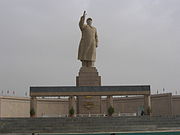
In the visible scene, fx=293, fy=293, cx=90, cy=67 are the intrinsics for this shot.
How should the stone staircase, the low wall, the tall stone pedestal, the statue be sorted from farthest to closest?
the low wall → the statue → the tall stone pedestal → the stone staircase

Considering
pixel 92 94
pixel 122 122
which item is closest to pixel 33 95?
pixel 92 94

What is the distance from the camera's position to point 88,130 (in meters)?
17.0

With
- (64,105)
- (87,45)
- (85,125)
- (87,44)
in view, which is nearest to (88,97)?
(87,45)

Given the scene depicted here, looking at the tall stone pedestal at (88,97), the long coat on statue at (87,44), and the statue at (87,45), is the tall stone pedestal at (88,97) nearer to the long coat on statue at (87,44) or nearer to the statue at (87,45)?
the statue at (87,45)

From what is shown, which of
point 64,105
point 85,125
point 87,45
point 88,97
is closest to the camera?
point 85,125

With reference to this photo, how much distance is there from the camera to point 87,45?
1038 inches

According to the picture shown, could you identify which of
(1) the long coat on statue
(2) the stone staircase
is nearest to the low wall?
(1) the long coat on statue

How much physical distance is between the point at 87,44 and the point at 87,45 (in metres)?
0.10

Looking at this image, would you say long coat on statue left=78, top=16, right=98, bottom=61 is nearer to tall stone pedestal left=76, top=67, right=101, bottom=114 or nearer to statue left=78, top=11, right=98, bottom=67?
statue left=78, top=11, right=98, bottom=67

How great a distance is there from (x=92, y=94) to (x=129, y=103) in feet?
40.1

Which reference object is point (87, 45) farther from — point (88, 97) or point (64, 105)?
point (64, 105)

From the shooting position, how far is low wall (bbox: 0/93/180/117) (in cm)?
3069

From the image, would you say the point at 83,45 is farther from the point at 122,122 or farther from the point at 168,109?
the point at 168,109

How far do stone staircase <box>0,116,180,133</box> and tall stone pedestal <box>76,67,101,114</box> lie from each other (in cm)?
604
